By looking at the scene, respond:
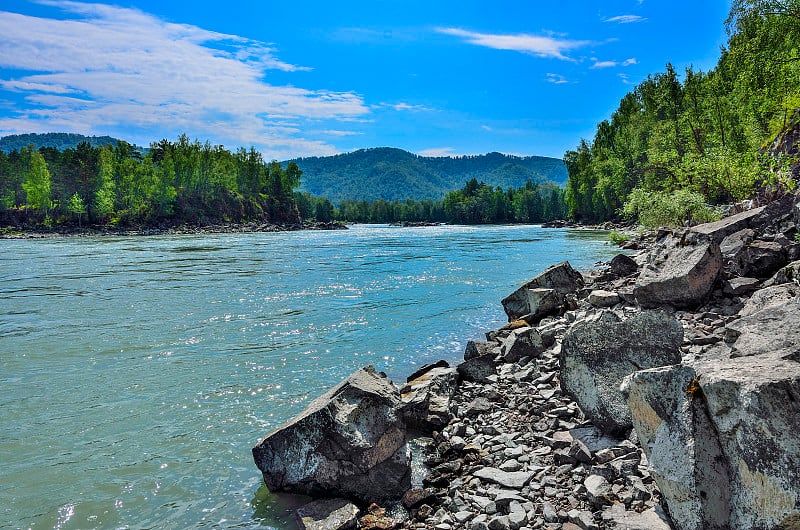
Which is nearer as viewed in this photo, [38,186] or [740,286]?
[740,286]

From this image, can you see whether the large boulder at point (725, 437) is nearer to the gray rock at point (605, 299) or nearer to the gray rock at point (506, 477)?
the gray rock at point (506, 477)

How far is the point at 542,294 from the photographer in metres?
15.6

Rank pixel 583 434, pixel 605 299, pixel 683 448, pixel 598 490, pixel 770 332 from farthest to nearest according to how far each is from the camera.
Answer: pixel 605 299
pixel 583 434
pixel 770 332
pixel 598 490
pixel 683 448

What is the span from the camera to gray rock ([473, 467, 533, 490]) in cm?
598

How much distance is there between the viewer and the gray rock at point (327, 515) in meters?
5.72

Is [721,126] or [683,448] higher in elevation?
[721,126]

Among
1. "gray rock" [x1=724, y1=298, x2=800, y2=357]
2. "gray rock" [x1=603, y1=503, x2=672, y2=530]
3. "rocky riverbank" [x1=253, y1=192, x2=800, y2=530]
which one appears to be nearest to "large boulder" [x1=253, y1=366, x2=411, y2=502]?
"rocky riverbank" [x1=253, y1=192, x2=800, y2=530]

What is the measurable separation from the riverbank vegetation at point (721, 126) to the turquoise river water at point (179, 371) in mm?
13426

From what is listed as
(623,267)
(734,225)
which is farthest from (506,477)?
(623,267)

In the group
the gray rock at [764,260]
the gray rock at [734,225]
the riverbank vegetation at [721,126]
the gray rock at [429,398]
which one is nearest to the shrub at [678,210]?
the riverbank vegetation at [721,126]

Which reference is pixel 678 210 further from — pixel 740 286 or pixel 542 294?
pixel 740 286

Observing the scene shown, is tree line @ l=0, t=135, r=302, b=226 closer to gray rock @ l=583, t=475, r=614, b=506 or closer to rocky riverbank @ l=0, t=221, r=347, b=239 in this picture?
rocky riverbank @ l=0, t=221, r=347, b=239

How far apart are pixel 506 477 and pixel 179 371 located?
→ 31.0 ft

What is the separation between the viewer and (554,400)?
8.25 metres
